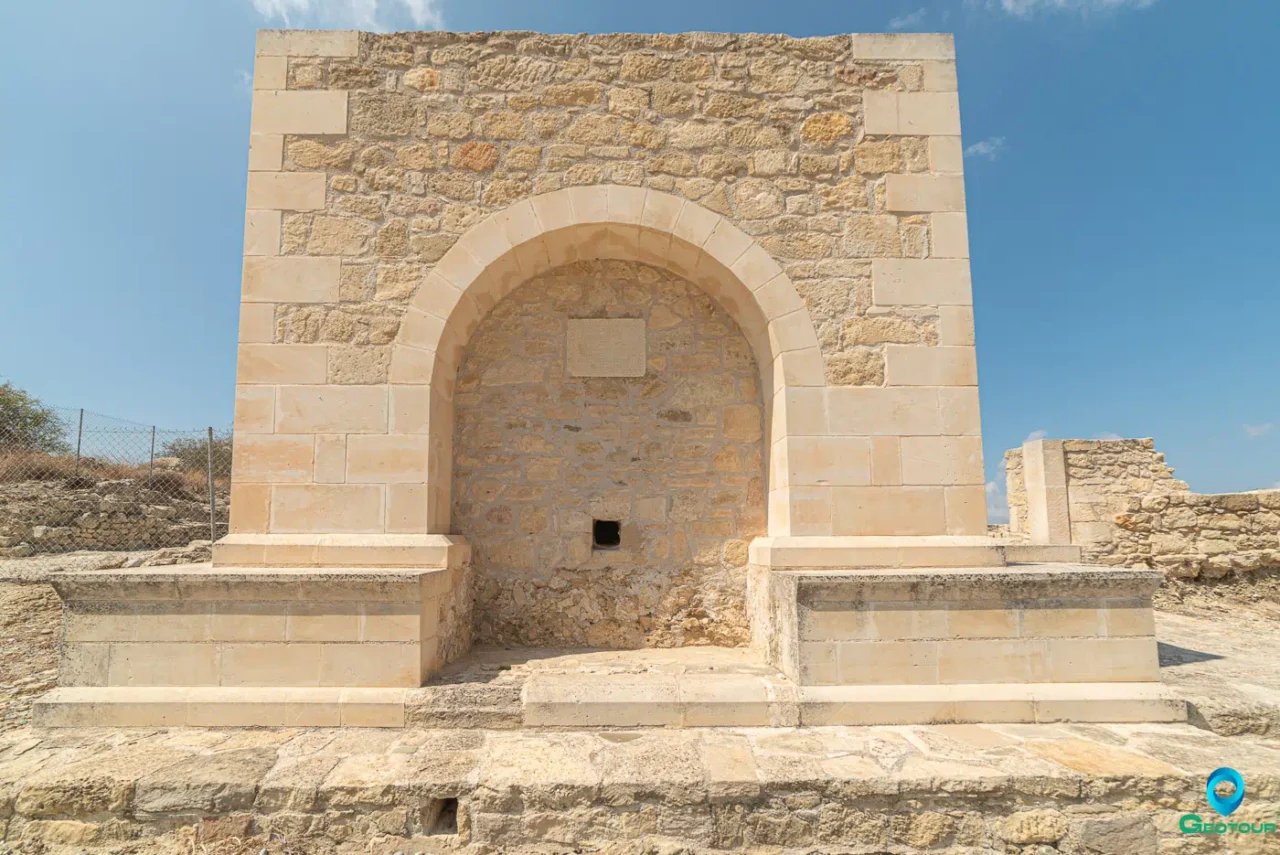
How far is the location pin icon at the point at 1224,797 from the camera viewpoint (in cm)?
274

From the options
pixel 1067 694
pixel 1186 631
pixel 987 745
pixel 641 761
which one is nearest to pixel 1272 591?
pixel 1186 631

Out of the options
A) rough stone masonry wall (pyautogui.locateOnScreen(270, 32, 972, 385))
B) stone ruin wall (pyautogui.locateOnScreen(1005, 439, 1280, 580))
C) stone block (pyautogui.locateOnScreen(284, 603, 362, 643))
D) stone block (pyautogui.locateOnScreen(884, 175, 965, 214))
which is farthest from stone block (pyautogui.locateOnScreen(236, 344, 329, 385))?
stone ruin wall (pyautogui.locateOnScreen(1005, 439, 1280, 580))

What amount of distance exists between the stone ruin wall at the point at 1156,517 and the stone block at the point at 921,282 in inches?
240

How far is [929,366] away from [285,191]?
416 centimetres

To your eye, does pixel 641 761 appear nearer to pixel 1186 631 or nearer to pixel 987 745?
pixel 987 745

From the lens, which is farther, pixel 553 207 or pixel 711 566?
pixel 711 566

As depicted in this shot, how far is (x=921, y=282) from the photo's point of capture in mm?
4148

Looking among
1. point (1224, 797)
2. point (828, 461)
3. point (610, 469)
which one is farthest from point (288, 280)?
point (1224, 797)

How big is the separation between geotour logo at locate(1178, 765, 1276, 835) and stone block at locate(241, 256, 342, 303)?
4.99 metres

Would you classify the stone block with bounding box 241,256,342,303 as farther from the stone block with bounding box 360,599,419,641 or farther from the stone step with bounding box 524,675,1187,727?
the stone step with bounding box 524,675,1187,727

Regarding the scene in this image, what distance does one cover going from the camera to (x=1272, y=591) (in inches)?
299

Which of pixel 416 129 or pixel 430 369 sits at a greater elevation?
pixel 416 129

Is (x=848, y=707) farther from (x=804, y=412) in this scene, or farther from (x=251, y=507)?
(x=251, y=507)

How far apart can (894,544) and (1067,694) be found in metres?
1.10
